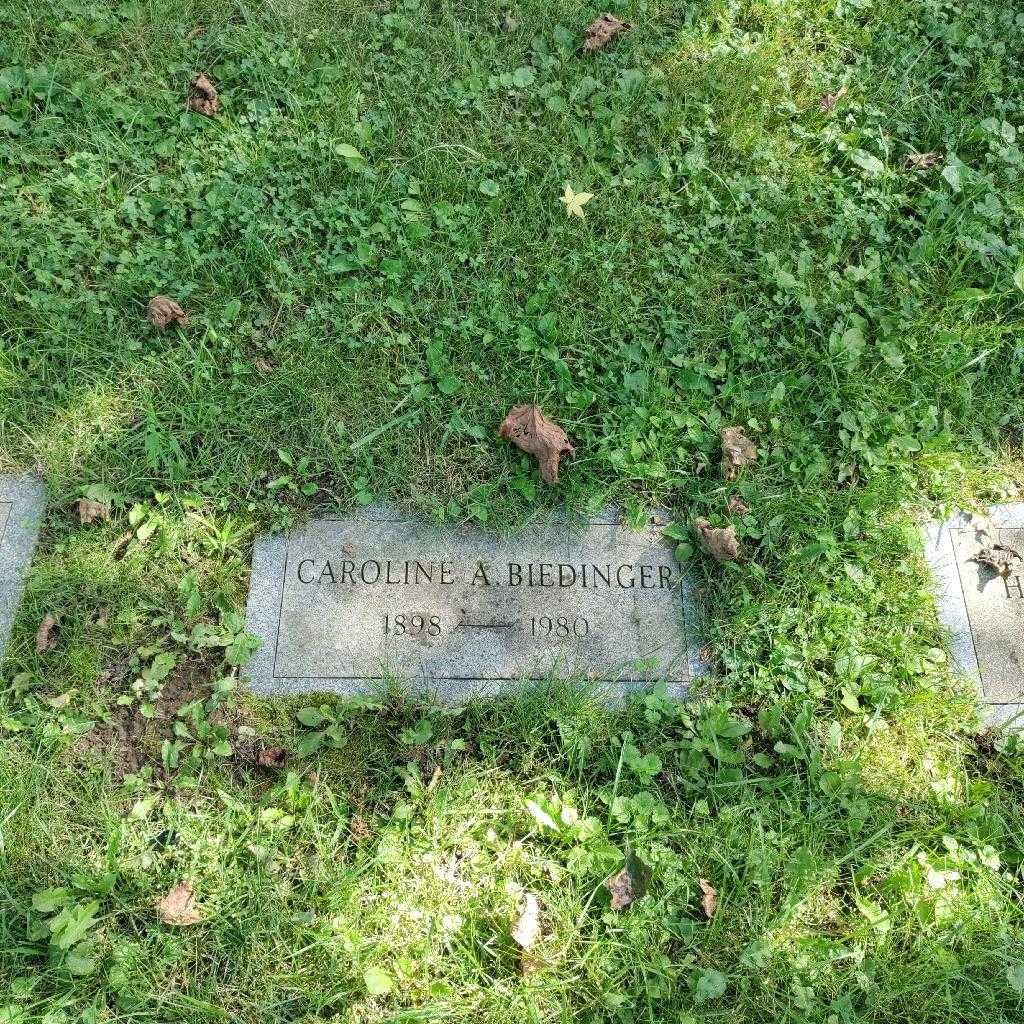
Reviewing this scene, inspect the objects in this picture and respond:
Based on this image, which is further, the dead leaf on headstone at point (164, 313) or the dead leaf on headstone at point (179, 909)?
the dead leaf on headstone at point (164, 313)

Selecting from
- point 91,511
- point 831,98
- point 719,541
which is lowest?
point 91,511

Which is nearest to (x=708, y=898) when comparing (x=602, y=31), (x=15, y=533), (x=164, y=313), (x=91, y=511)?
(x=91, y=511)

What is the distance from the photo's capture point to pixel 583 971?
2.24m

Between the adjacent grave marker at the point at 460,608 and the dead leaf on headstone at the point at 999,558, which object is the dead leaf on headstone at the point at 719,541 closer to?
the adjacent grave marker at the point at 460,608

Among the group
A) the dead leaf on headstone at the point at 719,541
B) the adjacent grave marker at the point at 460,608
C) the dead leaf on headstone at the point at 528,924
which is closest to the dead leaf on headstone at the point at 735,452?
the dead leaf on headstone at the point at 719,541

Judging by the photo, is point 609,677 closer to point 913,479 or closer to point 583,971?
point 583,971

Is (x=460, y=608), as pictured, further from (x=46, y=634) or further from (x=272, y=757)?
(x=46, y=634)

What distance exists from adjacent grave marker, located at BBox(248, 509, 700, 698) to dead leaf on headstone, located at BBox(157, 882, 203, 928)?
0.58 meters

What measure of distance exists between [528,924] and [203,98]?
325cm

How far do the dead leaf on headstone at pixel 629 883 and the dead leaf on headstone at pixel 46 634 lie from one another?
175cm

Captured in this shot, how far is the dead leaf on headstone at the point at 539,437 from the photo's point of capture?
2.85 m

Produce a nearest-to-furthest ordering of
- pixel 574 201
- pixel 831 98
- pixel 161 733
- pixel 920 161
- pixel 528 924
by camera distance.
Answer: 1. pixel 528 924
2. pixel 161 733
3. pixel 574 201
4. pixel 920 161
5. pixel 831 98

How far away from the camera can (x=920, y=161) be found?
3.51 m

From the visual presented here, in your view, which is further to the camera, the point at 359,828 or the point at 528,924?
the point at 359,828
